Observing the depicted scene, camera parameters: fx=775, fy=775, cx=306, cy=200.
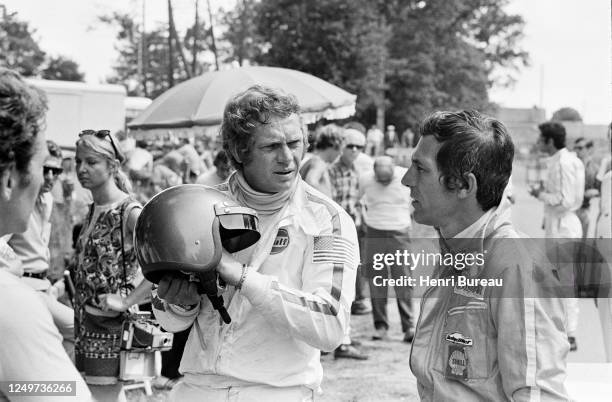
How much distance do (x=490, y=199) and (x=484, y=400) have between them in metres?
0.60

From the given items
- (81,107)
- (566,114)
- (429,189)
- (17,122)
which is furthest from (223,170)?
(81,107)

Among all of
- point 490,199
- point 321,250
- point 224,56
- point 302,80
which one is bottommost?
point 321,250

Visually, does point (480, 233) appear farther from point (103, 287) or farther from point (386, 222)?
point (386, 222)

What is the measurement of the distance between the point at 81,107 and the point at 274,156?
17.1m

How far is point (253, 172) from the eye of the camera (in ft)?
8.71

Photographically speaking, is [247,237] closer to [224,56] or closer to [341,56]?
[224,56]

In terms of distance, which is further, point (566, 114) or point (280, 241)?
point (566, 114)

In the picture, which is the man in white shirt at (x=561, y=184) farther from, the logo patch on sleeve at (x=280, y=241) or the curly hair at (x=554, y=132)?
the logo patch on sleeve at (x=280, y=241)

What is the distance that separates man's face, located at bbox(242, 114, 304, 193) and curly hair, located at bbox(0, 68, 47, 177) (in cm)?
97

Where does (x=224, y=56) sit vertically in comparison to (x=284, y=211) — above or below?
above

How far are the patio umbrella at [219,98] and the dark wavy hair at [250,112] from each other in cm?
523

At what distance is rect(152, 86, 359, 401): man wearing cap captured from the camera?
2.40 meters

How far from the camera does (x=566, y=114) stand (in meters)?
8.70

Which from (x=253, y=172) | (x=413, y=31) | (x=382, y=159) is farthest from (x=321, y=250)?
(x=413, y=31)
